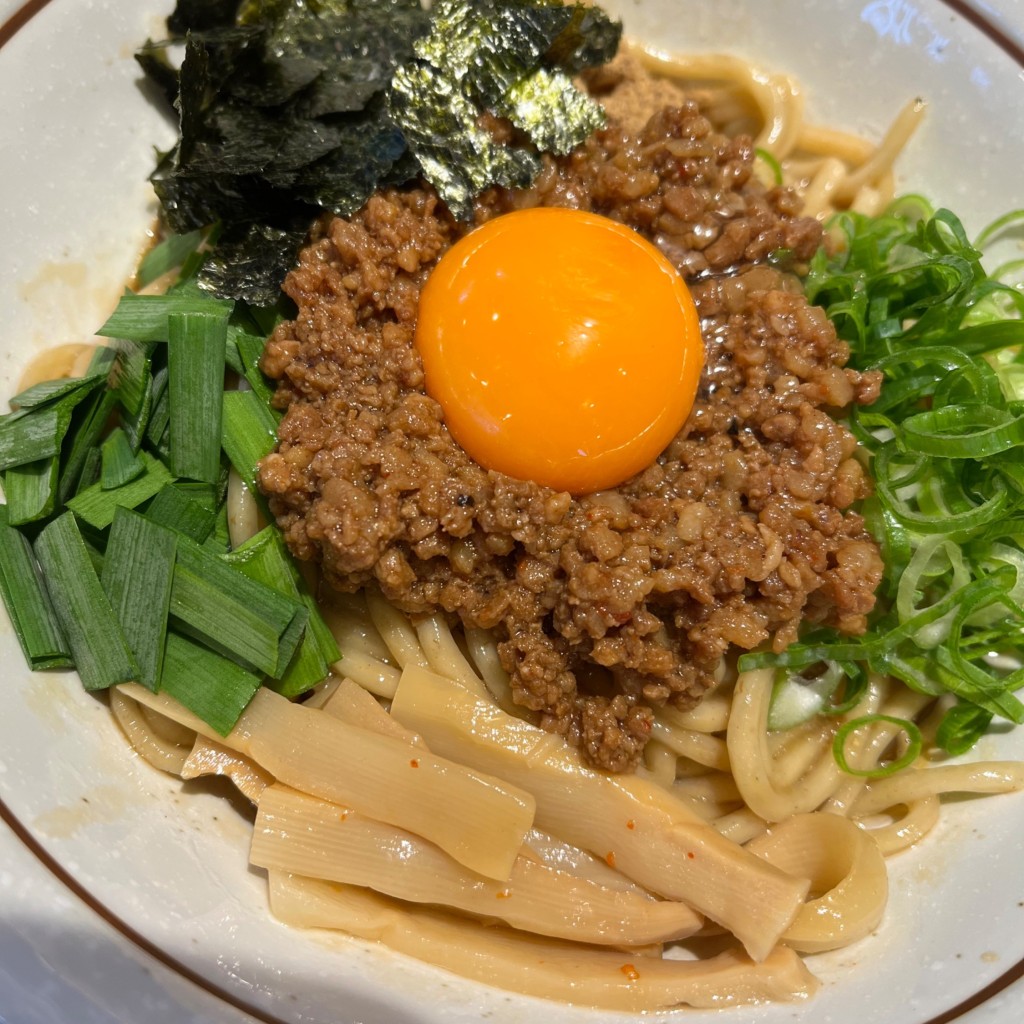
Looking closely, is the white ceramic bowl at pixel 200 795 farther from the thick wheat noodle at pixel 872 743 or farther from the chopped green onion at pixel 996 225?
the thick wheat noodle at pixel 872 743

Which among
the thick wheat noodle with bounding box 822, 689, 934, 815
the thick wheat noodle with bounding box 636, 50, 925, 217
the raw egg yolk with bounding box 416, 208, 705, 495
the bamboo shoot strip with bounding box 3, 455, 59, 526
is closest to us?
the raw egg yolk with bounding box 416, 208, 705, 495

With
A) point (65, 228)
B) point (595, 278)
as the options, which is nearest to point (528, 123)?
point (595, 278)

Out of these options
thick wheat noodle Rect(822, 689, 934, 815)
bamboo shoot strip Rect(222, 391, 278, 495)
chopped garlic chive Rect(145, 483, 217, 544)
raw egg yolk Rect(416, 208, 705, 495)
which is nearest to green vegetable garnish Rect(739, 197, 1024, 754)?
thick wheat noodle Rect(822, 689, 934, 815)

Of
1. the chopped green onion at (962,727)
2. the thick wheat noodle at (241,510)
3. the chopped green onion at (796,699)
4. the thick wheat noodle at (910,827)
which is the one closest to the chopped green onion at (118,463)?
the thick wheat noodle at (241,510)

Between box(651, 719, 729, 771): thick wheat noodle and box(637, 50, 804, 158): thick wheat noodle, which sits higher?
box(637, 50, 804, 158): thick wheat noodle

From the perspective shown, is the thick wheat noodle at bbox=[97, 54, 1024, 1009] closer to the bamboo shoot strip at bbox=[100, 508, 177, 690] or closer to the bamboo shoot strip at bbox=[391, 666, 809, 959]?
the bamboo shoot strip at bbox=[391, 666, 809, 959]

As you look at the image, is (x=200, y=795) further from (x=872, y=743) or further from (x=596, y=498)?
(x=872, y=743)
